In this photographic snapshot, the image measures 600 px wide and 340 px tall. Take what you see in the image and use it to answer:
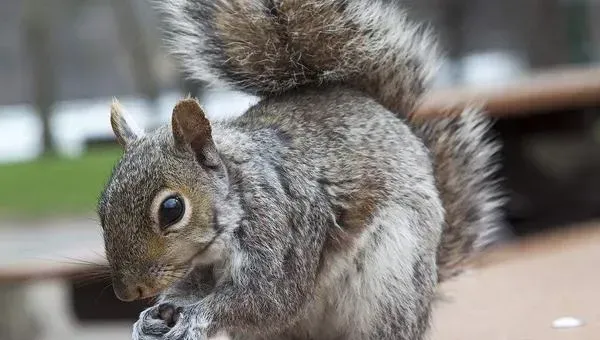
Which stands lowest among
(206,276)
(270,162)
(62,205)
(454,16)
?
(62,205)

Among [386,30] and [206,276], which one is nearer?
[206,276]

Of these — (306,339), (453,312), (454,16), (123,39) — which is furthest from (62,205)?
(306,339)

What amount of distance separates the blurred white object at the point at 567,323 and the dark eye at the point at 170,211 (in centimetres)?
64

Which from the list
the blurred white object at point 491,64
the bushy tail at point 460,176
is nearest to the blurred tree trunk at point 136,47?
the blurred white object at point 491,64

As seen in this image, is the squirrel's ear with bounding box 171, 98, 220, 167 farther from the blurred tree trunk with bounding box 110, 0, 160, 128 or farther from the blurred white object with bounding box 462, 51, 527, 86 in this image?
the blurred white object with bounding box 462, 51, 527, 86

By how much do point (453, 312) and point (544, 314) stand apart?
17 cm

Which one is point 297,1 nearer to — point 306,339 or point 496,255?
point 306,339

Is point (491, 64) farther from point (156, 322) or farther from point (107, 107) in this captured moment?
point (156, 322)

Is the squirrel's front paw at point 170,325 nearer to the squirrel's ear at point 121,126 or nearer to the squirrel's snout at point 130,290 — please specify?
the squirrel's snout at point 130,290

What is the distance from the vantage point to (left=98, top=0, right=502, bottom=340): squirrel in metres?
1.04

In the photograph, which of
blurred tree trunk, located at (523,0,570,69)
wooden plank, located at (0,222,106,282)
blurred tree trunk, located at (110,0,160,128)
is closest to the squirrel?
wooden plank, located at (0,222,106,282)

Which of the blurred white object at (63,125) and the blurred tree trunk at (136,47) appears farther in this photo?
the blurred white object at (63,125)

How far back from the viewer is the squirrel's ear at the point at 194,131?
3.38 feet

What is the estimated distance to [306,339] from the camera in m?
1.25
